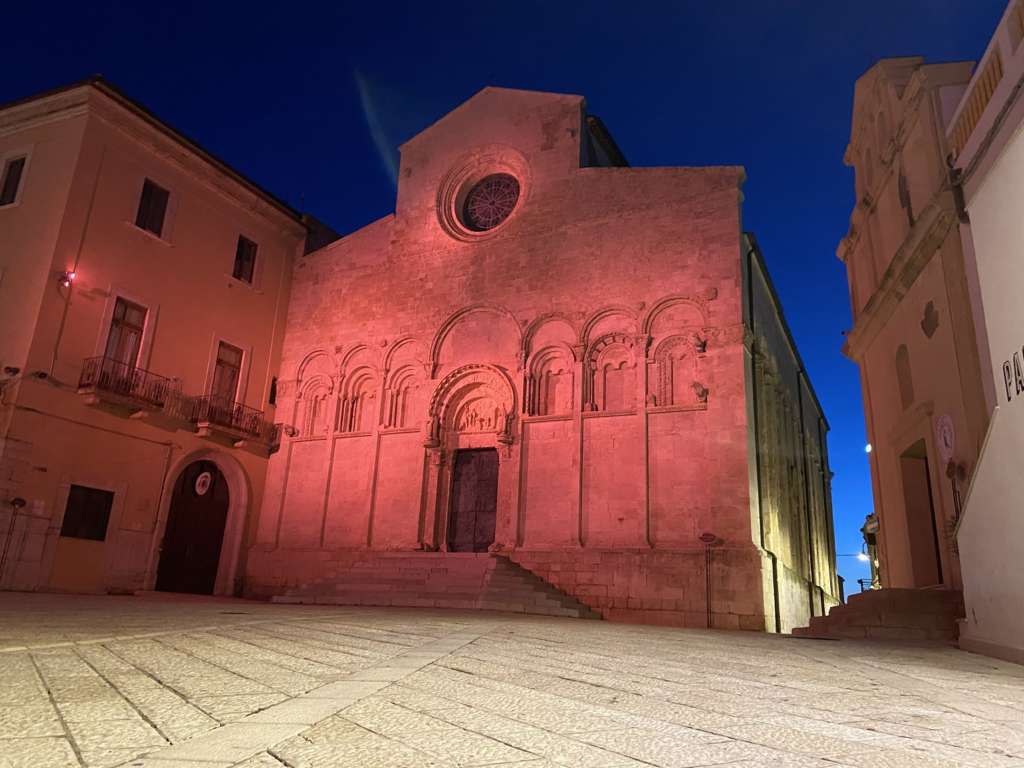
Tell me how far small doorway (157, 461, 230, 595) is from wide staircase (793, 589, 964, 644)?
14353mm

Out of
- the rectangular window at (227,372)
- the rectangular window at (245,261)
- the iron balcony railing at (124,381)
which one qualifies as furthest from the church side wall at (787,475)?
the iron balcony railing at (124,381)

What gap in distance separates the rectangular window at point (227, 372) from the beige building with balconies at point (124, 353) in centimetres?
5

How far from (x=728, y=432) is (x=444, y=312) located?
7817 mm

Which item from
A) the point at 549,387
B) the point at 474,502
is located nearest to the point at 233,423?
the point at 474,502

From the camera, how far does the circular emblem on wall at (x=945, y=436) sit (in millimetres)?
11453

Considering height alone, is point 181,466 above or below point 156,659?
above

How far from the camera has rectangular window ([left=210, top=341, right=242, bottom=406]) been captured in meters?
18.8

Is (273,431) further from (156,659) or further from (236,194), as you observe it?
(156,659)

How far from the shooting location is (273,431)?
19.8 m

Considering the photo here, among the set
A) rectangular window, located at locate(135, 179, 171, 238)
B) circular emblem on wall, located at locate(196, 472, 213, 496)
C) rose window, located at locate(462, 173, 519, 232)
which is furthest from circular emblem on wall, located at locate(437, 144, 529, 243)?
circular emblem on wall, located at locate(196, 472, 213, 496)

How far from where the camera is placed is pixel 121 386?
1587cm

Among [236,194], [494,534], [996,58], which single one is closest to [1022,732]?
[996,58]

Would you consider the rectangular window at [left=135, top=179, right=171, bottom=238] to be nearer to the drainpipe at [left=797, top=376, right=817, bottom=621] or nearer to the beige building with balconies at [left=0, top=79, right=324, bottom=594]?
the beige building with balconies at [left=0, top=79, right=324, bottom=594]

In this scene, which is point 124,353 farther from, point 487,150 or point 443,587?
point 487,150
